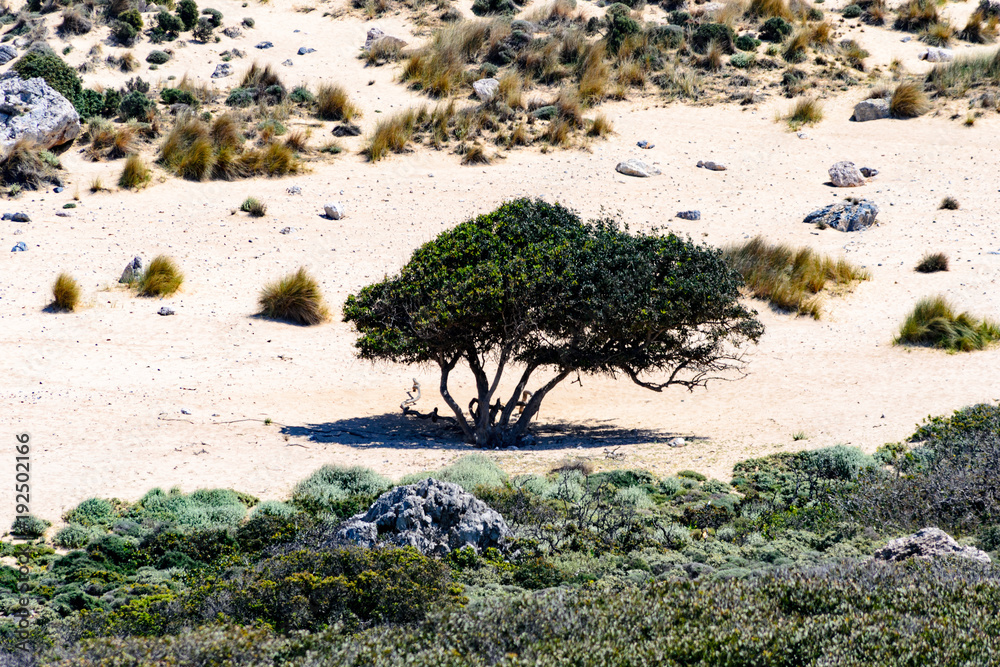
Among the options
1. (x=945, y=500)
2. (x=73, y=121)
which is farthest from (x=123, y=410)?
(x=73, y=121)

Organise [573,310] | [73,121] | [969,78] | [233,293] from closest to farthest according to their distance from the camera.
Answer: [573,310] < [233,293] < [73,121] < [969,78]

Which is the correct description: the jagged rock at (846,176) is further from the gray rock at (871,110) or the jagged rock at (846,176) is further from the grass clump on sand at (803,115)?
the gray rock at (871,110)

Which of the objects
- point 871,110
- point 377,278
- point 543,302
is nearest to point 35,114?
point 377,278

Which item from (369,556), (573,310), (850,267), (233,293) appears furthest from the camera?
(850,267)

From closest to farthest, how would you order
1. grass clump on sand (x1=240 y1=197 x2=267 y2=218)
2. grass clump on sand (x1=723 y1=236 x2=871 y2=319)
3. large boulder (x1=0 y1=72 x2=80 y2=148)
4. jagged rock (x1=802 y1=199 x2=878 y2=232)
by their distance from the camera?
grass clump on sand (x1=723 y1=236 x2=871 y2=319)
grass clump on sand (x1=240 y1=197 x2=267 y2=218)
jagged rock (x1=802 y1=199 x2=878 y2=232)
large boulder (x1=0 y1=72 x2=80 y2=148)

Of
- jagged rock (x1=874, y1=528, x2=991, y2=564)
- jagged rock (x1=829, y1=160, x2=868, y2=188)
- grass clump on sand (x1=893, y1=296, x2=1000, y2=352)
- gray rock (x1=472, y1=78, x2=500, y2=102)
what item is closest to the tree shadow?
jagged rock (x1=874, y1=528, x2=991, y2=564)

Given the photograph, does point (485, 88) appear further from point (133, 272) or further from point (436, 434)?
point (436, 434)

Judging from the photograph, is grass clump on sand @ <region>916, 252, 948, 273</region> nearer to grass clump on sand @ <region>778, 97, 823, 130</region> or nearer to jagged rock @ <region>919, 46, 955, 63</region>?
grass clump on sand @ <region>778, 97, 823, 130</region>

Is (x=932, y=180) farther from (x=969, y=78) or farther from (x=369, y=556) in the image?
(x=369, y=556)

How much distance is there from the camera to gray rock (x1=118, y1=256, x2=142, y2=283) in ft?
59.3

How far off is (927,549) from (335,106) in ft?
71.4

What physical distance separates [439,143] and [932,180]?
1262cm

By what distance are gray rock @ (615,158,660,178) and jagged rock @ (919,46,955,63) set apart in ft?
38.3

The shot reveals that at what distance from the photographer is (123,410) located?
13.0 metres
